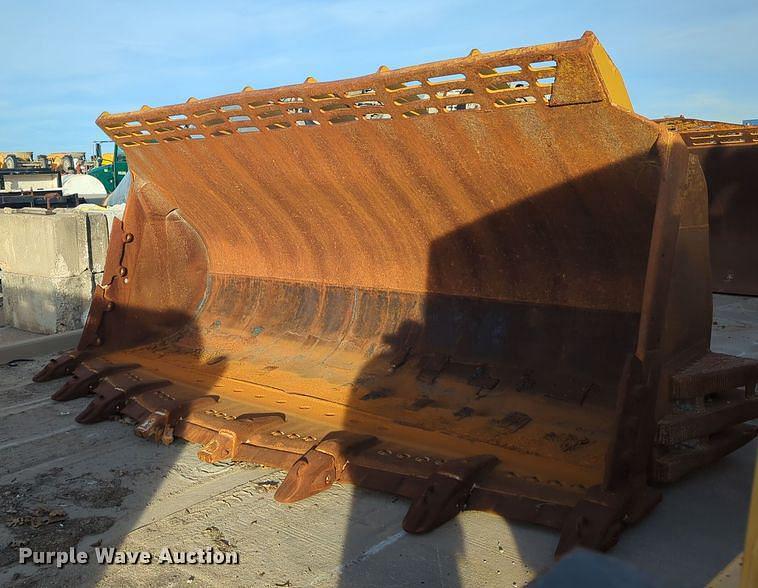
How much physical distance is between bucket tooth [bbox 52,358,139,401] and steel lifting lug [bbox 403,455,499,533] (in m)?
2.60

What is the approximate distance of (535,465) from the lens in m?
2.99

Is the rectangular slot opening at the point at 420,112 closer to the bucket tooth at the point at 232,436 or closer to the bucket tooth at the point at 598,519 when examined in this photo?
the bucket tooth at the point at 232,436

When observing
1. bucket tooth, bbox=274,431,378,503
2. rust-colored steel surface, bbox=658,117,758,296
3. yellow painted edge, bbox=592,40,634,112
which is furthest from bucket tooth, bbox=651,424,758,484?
rust-colored steel surface, bbox=658,117,758,296

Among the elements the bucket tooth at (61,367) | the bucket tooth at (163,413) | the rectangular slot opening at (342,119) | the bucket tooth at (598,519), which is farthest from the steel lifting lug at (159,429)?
the bucket tooth at (598,519)

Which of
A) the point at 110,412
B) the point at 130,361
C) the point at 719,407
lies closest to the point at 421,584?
the point at 719,407

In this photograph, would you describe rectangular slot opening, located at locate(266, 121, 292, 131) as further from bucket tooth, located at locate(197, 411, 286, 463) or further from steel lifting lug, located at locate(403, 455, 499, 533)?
steel lifting lug, located at locate(403, 455, 499, 533)

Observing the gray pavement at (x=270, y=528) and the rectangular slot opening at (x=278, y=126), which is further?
the rectangular slot opening at (x=278, y=126)

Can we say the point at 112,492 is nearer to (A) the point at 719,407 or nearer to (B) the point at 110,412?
(B) the point at 110,412

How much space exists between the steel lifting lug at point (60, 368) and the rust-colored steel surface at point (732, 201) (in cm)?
680

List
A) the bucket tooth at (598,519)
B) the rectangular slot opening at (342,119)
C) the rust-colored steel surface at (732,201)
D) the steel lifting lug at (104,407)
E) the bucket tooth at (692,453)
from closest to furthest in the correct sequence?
the bucket tooth at (598,519) → the bucket tooth at (692,453) → the rectangular slot opening at (342,119) → the steel lifting lug at (104,407) → the rust-colored steel surface at (732,201)

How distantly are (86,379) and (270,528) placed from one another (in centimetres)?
230

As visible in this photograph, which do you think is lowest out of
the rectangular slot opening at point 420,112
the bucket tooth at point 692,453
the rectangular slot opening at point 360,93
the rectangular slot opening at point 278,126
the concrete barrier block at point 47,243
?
the bucket tooth at point 692,453

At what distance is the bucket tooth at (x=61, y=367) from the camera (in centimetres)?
492

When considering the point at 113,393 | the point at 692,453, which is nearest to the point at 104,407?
the point at 113,393
